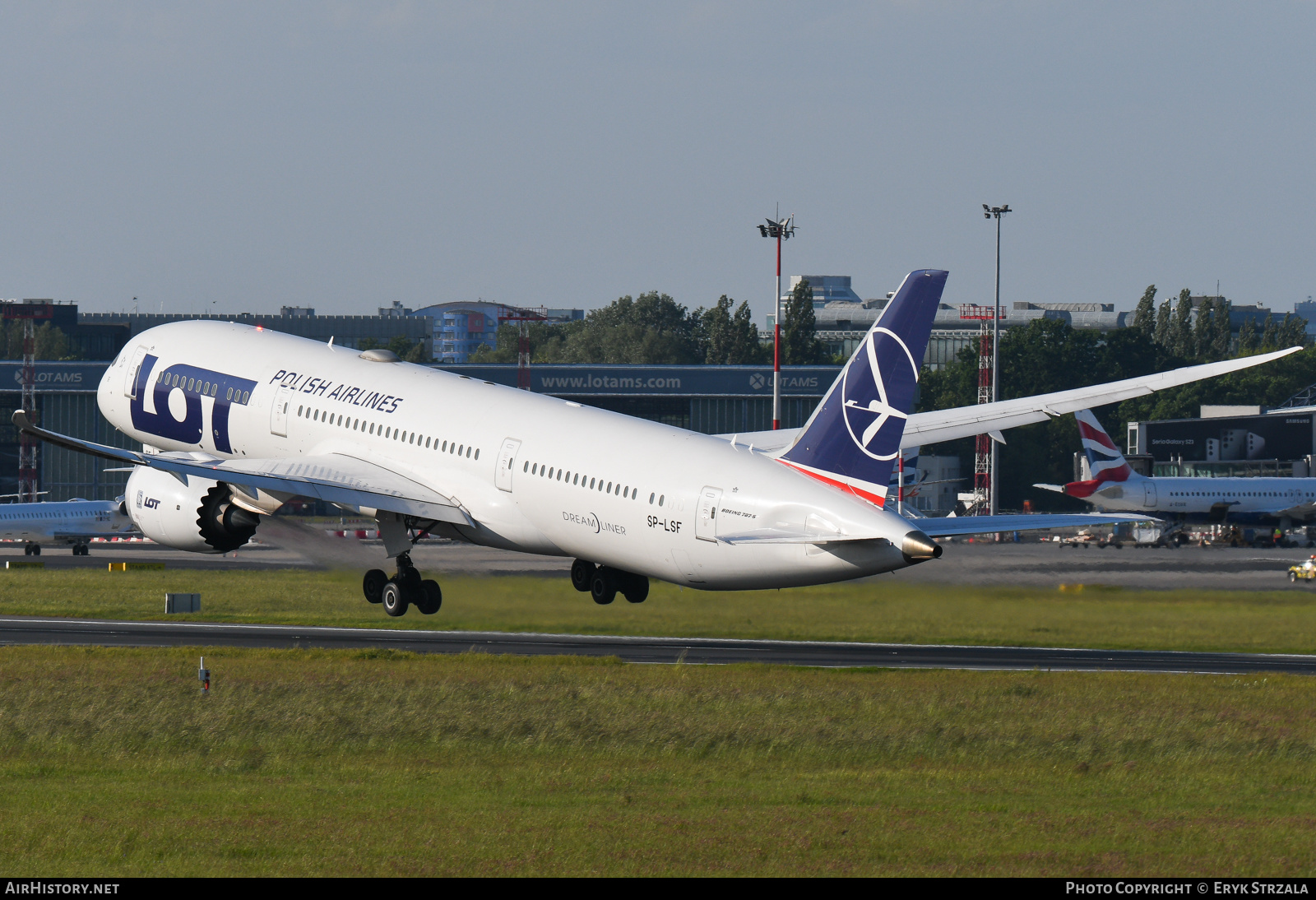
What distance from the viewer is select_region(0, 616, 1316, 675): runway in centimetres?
5384

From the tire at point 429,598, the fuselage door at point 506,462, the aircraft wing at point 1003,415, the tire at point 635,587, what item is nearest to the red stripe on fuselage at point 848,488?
the aircraft wing at point 1003,415

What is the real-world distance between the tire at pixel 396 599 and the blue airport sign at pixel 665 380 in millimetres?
99675

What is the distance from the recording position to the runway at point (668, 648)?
177 feet

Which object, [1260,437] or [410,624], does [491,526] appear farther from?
[1260,437]

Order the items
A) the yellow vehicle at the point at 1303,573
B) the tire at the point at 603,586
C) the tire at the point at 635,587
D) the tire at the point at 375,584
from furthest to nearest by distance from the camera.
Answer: the yellow vehicle at the point at 1303,573
the tire at the point at 375,584
the tire at the point at 603,586
the tire at the point at 635,587

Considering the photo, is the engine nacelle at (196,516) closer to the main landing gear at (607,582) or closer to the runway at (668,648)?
the runway at (668,648)

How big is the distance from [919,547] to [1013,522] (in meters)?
3.20

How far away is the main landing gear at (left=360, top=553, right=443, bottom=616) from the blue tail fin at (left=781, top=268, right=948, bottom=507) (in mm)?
14362

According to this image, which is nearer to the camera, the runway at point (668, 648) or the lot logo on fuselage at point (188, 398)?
the lot logo on fuselage at point (188, 398)

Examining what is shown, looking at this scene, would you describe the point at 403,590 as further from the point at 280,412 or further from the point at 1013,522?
the point at 1013,522

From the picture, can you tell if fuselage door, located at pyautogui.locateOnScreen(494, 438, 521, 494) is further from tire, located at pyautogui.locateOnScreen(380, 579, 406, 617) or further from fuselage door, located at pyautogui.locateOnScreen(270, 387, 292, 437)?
fuselage door, located at pyautogui.locateOnScreen(270, 387, 292, 437)

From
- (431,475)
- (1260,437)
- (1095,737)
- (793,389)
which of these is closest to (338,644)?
(431,475)

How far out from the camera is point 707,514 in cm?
4066

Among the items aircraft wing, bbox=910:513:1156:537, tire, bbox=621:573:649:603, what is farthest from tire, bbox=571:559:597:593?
aircraft wing, bbox=910:513:1156:537
